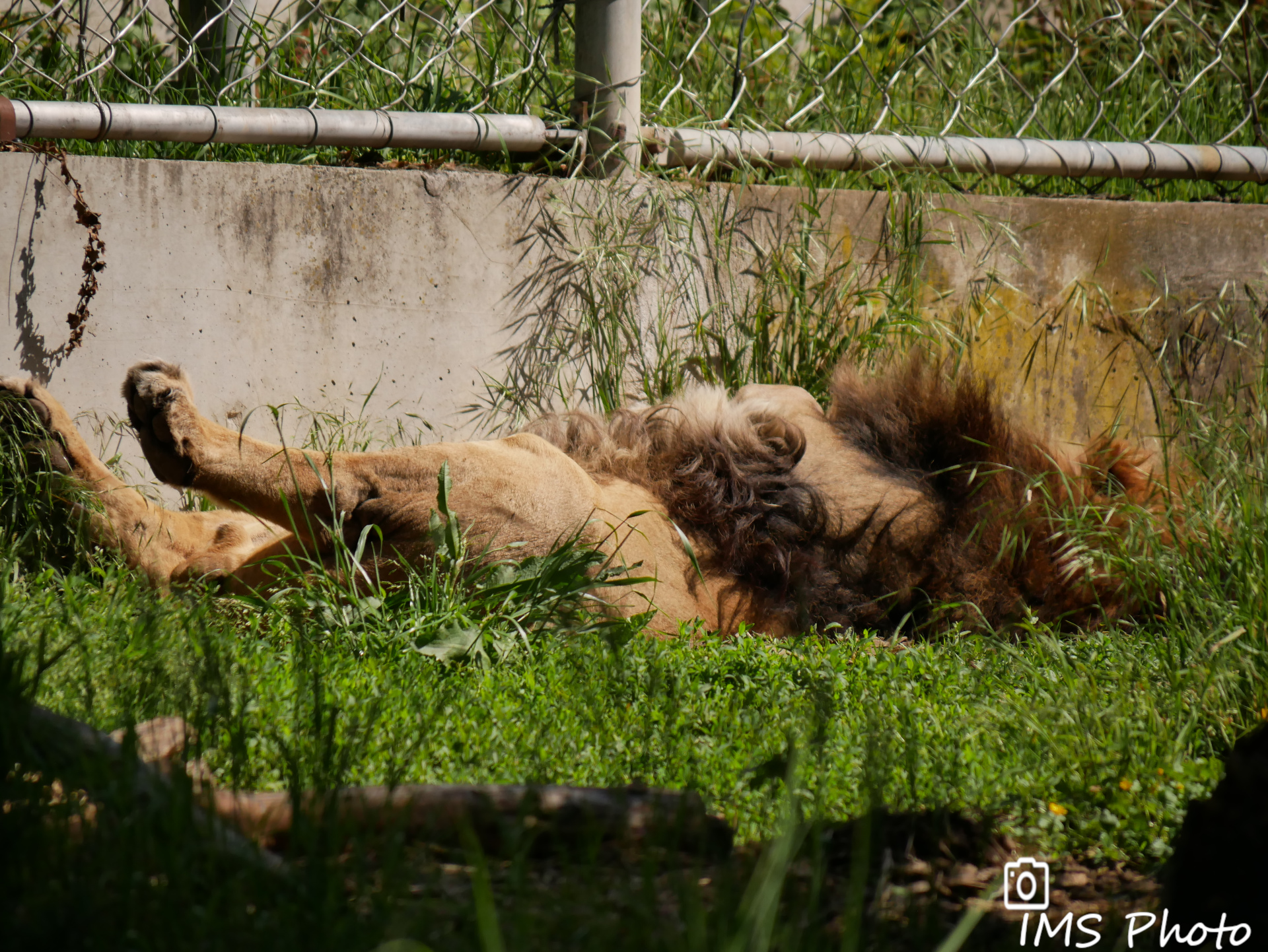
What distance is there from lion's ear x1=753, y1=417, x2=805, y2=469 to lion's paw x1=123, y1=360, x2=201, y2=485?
5.53 feet

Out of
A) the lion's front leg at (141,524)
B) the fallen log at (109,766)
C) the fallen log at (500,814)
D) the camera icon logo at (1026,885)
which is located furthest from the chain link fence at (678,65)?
the camera icon logo at (1026,885)

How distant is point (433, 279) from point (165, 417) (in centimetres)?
136

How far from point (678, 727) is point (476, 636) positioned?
61cm

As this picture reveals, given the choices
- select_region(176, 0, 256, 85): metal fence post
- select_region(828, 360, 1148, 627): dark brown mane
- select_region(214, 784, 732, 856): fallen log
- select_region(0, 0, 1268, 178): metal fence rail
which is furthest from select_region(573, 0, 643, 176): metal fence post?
select_region(214, 784, 732, 856): fallen log

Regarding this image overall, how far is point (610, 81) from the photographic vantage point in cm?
419

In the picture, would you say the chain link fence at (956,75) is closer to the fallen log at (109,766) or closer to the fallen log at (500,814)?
the fallen log at (500,814)

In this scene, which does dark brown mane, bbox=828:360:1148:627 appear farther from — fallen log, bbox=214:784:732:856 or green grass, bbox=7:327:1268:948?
fallen log, bbox=214:784:732:856

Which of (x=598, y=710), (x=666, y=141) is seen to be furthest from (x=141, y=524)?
(x=666, y=141)

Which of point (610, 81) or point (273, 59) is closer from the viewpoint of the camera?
point (273, 59)

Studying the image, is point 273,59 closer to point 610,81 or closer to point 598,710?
point 610,81

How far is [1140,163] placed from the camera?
193 inches

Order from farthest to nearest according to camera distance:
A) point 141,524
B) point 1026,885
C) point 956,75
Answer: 1. point 956,75
2. point 141,524
3. point 1026,885

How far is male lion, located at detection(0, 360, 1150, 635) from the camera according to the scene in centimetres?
293

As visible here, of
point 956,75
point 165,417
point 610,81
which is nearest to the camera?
point 165,417
